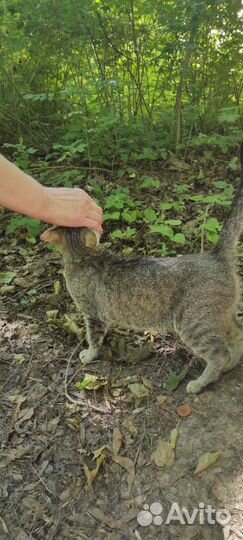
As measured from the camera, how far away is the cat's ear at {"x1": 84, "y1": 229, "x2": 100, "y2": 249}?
3.48 metres

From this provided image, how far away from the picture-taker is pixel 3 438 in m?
3.17

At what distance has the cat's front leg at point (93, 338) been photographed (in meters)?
3.66

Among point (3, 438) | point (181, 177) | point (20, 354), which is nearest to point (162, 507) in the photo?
point (3, 438)

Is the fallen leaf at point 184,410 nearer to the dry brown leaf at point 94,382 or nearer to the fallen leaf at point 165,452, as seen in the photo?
the fallen leaf at point 165,452

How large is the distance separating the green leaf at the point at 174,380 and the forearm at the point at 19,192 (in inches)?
62.4

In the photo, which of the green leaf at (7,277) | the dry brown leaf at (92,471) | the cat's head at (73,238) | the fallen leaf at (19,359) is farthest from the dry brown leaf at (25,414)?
the green leaf at (7,277)

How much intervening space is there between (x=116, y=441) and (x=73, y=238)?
1546 mm

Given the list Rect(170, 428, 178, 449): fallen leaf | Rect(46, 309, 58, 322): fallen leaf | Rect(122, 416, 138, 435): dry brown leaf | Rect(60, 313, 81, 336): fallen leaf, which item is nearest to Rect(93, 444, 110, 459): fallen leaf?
Rect(122, 416, 138, 435): dry brown leaf

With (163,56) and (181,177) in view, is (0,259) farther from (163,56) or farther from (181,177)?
(163,56)

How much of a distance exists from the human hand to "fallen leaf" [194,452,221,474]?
1655 millimetres

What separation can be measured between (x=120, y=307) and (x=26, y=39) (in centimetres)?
425

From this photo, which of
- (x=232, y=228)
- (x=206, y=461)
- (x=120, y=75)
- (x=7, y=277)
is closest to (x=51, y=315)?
(x=7, y=277)

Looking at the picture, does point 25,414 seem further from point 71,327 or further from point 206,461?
point 206,461

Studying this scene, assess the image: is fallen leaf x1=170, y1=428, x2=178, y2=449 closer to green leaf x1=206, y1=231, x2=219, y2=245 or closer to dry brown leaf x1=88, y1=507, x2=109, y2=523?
dry brown leaf x1=88, y1=507, x2=109, y2=523
